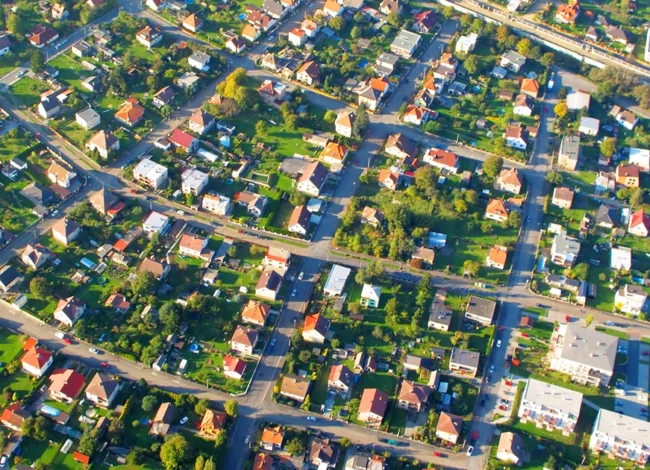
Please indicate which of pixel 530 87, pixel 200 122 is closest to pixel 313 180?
pixel 200 122

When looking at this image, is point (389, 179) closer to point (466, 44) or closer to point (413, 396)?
point (413, 396)

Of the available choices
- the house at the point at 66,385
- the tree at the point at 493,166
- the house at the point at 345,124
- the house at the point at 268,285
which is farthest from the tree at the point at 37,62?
the tree at the point at 493,166

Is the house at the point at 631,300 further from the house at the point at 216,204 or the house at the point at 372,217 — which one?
the house at the point at 216,204

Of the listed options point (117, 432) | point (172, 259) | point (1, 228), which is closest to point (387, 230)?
point (172, 259)

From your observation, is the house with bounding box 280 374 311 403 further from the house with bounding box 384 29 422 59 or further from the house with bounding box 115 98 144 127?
the house with bounding box 384 29 422 59

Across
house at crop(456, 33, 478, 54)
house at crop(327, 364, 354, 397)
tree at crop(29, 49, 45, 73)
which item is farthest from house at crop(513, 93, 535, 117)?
tree at crop(29, 49, 45, 73)

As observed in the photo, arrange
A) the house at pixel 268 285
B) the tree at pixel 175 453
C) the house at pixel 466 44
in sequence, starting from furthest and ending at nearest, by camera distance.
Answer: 1. the house at pixel 466 44
2. the house at pixel 268 285
3. the tree at pixel 175 453
